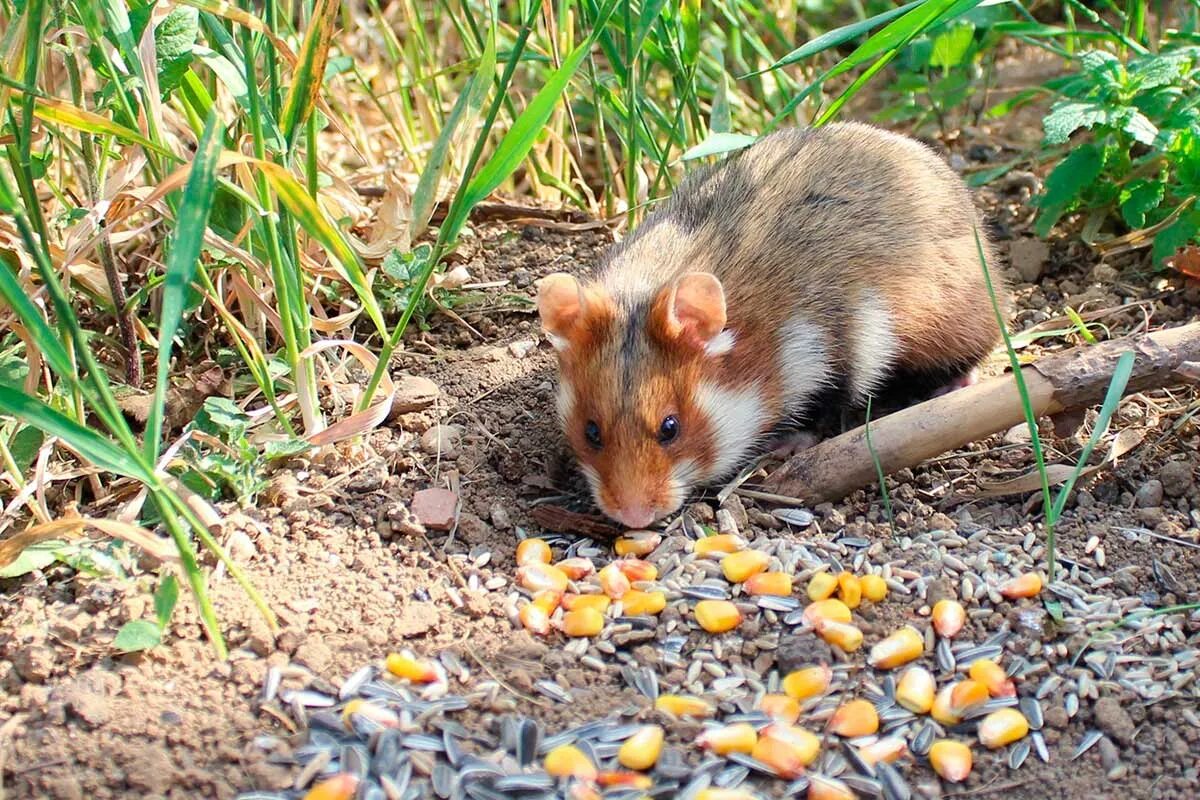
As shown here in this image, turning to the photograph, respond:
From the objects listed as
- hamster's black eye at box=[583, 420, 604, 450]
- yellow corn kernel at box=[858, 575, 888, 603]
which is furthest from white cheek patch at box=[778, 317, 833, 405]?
yellow corn kernel at box=[858, 575, 888, 603]

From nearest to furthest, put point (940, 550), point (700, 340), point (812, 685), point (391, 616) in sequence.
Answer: point (812, 685), point (391, 616), point (940, 550), point (700, 340)

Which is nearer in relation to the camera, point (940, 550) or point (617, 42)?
point (940, 550)

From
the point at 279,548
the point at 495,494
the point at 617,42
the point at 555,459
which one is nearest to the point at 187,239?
the point at 279,548

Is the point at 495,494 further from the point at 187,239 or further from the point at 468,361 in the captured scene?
the point at 187,239

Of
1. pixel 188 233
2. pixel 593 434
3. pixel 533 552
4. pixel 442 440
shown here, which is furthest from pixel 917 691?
pixel 188 233

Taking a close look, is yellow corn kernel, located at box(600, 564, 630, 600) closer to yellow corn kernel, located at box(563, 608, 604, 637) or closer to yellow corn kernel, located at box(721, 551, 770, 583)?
yellow corn kernel, located at box(563, 608, 604, 637)

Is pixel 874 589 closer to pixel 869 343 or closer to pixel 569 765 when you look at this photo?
pixel 569 765
